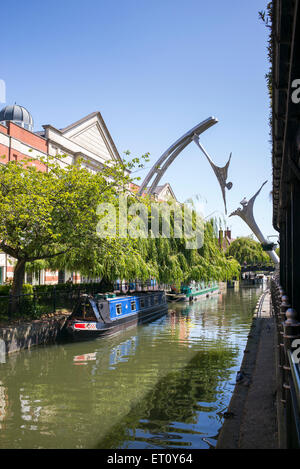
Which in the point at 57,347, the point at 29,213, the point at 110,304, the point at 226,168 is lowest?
the point at 57,347

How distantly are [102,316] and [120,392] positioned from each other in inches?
280

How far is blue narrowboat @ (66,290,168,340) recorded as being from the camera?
1534 cm

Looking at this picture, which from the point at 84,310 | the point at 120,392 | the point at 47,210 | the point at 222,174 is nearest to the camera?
the point at 120,392

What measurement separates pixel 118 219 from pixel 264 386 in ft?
36.3

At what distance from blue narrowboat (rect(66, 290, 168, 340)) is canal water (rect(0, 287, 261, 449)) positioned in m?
0.45

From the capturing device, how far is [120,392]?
9242 millimetres

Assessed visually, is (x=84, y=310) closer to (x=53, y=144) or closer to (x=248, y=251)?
(x=53, y=144)

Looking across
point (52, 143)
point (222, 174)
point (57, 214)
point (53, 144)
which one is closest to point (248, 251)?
point (222, 174)

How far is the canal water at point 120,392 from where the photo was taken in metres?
6.82

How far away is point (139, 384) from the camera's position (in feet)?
32.4

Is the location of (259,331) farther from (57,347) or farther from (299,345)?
(299,345)

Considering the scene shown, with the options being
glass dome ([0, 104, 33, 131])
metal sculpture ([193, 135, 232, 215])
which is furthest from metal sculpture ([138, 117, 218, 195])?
glass dome ([0, 104, 33, 131])

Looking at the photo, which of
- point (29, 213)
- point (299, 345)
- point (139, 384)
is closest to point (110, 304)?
point (29, 213)
